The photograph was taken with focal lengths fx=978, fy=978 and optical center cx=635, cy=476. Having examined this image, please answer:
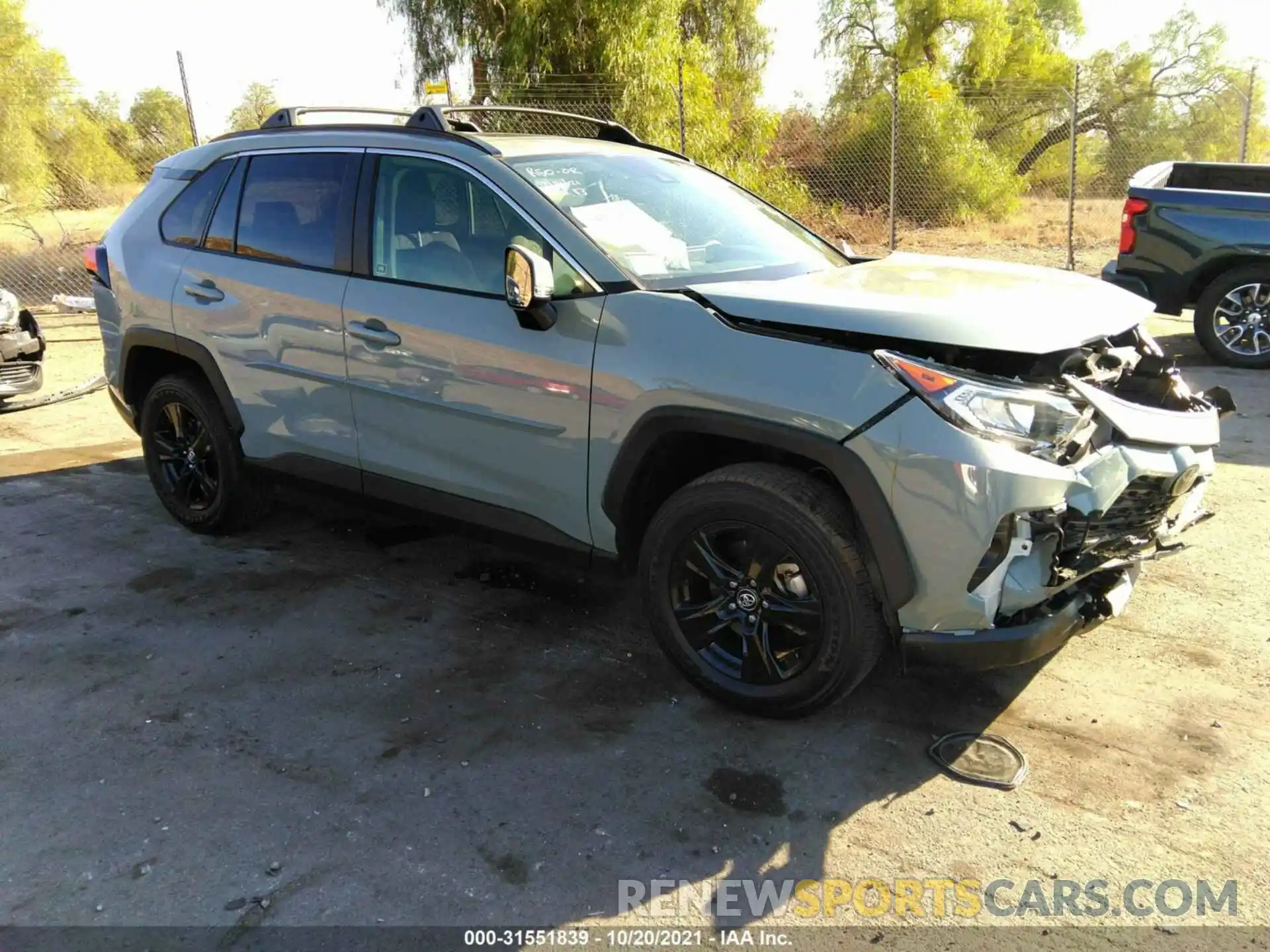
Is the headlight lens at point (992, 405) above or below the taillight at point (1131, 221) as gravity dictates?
below

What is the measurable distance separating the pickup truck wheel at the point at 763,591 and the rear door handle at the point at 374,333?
4.26ft

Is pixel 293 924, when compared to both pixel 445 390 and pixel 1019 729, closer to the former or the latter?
pixel 445 390

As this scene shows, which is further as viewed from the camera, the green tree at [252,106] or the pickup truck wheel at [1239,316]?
the green tree at [252,106]

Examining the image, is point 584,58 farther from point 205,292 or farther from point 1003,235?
point 205,292

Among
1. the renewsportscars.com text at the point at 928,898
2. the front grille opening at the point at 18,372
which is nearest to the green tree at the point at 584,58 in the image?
the front grille opening at the point at 18,372

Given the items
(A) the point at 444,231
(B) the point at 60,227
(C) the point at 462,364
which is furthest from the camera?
(B) the point at 60,227

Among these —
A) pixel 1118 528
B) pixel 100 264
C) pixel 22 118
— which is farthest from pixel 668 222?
pixel 22 118

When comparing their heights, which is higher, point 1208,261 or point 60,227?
point 60,227

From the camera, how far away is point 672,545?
126 inches

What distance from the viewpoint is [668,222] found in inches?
149

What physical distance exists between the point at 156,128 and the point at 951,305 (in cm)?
1989

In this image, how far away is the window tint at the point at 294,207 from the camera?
4.03 m

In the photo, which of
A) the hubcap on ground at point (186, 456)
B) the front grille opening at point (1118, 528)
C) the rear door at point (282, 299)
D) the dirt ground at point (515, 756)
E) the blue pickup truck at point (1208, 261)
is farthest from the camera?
the blue pickup truck at point (1208, 261)

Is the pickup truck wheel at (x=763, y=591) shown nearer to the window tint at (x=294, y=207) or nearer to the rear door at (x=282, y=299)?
the rear door at (x=282, y=299)
